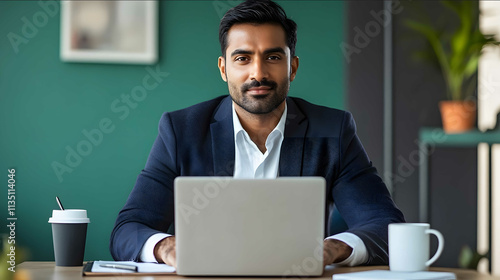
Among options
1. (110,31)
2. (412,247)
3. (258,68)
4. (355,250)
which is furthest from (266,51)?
(110,31)

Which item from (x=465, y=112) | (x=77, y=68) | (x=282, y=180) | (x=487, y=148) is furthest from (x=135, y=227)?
(x=77, y=68)

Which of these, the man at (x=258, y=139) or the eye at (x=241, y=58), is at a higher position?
the eye at (x=241, y=58)

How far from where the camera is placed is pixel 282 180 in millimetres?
1230

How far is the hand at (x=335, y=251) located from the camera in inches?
57.3

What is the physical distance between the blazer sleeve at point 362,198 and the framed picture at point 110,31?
1828 mm

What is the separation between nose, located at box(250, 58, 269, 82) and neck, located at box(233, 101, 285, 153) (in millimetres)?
132

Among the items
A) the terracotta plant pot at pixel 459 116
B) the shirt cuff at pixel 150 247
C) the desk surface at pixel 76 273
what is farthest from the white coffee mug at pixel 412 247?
the terracotta plant pot at pixel 459 116

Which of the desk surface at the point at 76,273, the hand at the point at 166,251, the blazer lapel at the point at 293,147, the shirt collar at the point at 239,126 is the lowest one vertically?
the desk surface at the point at 76,273

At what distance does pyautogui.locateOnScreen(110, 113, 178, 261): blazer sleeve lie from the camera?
5.42 ft

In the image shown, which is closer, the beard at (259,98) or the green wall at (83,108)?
the beard at (259,98)

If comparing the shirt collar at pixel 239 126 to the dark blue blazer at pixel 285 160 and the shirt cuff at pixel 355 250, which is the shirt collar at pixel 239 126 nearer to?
the dark blue blazer at pixel 285 160

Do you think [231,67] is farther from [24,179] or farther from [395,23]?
[24,179]

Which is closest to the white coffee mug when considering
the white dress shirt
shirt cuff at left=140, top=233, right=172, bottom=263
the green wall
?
shirt cuff at left=140, top=233, right=172, bottom=263

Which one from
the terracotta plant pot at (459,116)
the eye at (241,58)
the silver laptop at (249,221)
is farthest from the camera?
the terracotta plant pot at (459,116)
